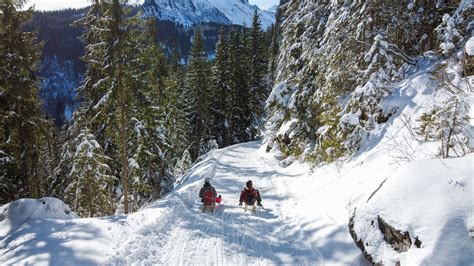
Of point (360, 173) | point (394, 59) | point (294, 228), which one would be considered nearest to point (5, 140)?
point (294, 228)

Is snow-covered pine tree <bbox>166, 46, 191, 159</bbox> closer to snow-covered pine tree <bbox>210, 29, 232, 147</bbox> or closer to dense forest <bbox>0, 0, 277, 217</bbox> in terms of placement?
dense forest <bbox>0, 0, 277, 217</bbox>

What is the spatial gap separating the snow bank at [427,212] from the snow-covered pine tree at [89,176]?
669 inches

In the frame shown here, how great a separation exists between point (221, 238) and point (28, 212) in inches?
275

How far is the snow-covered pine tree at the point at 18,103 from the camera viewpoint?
15500mm

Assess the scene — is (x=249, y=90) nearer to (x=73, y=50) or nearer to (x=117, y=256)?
(x=117, y=256)

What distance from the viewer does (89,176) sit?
1962 cm

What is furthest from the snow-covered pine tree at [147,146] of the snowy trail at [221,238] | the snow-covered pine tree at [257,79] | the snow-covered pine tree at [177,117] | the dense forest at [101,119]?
the snow-covered pine tree at [257,79]

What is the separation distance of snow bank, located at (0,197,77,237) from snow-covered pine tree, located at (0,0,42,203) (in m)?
5.21

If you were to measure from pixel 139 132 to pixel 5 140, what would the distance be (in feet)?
21.8

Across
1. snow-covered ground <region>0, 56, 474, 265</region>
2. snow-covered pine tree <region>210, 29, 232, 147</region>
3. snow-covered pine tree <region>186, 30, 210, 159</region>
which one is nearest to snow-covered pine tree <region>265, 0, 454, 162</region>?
snow-covered ground <region>0, 56, 474, 265</region>

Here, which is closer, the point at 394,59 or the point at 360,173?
the point at 360,173

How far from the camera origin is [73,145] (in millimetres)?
23891

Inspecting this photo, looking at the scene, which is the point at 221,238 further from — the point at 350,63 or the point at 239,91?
the point at 239,91

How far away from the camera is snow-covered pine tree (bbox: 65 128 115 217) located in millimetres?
19359
